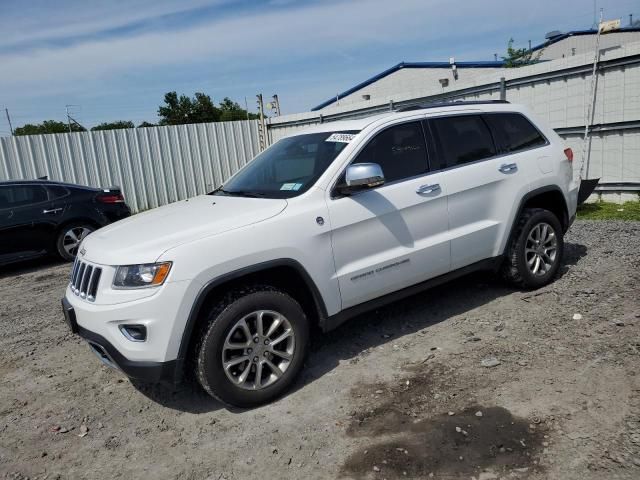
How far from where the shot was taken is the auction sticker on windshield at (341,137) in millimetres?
4117

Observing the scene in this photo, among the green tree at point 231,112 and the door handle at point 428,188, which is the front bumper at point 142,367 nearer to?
the door handle at point 428,188

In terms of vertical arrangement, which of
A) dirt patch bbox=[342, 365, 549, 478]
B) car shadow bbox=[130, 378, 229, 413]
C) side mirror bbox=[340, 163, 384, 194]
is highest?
side mirror bbox=[340, 163, 384, 194]

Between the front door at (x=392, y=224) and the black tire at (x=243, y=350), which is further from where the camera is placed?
the front door at (x=392, y=224)

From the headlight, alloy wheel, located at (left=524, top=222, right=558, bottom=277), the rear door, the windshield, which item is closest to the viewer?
the headlight

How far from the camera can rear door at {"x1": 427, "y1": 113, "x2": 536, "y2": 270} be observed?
443cm

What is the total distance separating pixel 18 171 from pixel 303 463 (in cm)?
1252

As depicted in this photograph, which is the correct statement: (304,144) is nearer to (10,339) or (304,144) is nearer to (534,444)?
(534,444)

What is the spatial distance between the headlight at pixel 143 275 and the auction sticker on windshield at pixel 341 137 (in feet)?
5.62

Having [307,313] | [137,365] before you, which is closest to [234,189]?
[307,313]

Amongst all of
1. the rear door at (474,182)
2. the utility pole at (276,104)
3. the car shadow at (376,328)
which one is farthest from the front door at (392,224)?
the utility pole at (276,104)

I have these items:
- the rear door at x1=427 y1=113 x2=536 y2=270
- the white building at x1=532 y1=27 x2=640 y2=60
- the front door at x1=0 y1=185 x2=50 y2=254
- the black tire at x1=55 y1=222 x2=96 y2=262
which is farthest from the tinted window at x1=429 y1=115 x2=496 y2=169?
the white building at x1=532 y1=27 x2=640 y2=60

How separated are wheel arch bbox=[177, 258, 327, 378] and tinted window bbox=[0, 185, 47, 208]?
20.7ft

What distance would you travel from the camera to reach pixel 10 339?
5.27 meters

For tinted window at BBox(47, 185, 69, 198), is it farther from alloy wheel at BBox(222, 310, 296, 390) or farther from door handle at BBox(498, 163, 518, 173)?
door handle at BBox(498, 163, 518, 173)
